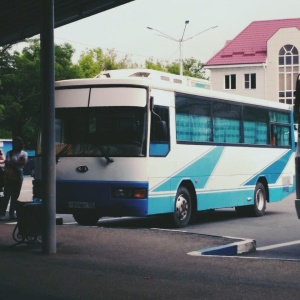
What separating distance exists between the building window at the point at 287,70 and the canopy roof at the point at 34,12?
61605 millimetres

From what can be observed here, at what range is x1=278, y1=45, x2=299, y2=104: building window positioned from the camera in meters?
78.2

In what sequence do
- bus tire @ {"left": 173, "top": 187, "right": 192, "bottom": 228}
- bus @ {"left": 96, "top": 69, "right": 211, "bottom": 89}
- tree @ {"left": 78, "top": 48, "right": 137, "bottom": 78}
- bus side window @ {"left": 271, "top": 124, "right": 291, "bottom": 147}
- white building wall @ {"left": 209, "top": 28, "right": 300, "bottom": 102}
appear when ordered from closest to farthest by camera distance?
bus tire @ {"left": 173, "top": 187, "right": 192, "bottom": 228} → bus @ {"left": 96, "top": 69, "right": 211, "bottom": 89} → bus side window @ {"left": 271, "top": 124, "right": 291, "bottom": 147} → white building wall @ {"left": 209, "top": 28, "right": 300, "bottom": 102} → tree @ {"left": 78, "top": 48, "right": 137, "bottom": 78}

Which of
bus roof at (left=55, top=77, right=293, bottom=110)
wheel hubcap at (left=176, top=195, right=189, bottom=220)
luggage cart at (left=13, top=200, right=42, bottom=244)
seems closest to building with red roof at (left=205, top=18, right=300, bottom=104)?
bus roof at (left=55, top=77, right=293, bottom=110)

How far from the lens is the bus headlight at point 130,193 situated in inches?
602

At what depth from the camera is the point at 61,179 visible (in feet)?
52.4

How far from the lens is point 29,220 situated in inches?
462

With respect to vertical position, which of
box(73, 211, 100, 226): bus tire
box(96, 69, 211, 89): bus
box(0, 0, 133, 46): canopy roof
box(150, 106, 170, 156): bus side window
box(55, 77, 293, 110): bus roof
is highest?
box(0, 0, 133, 46): canopy roof

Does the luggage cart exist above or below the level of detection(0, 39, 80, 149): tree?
below

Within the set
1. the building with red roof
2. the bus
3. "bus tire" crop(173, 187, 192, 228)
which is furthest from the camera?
the building with red roof

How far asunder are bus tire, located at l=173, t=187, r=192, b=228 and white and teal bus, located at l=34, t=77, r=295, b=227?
0.02 meters

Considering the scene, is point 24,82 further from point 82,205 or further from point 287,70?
point 82,205

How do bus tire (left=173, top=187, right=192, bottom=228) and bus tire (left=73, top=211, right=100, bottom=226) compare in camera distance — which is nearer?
bus tire (left=173, top=187, right=192, bottom=228)

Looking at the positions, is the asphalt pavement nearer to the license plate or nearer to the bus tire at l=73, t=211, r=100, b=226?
the license plate

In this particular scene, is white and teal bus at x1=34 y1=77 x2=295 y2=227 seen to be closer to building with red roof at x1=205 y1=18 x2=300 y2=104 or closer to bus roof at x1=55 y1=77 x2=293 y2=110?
bus roof at x1=55 y1=77 x2=293 y2=110
